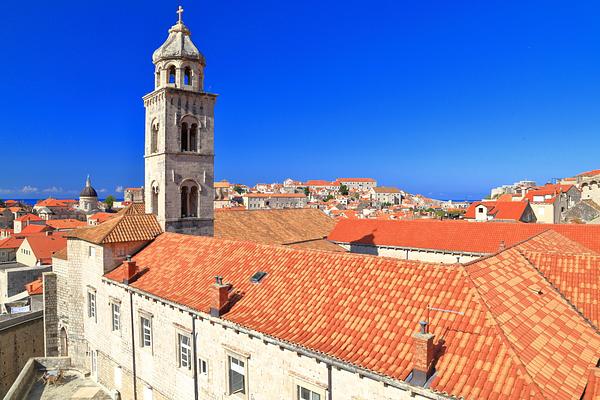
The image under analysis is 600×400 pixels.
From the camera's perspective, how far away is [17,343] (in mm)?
27094

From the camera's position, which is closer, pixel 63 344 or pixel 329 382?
pixel 329 382

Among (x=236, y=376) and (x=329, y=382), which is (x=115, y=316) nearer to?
(x=236, y=376)

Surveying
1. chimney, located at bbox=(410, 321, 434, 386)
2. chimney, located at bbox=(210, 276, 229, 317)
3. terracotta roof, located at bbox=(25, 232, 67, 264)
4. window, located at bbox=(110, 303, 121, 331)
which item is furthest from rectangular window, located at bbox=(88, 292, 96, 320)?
terracotta roof, located at bbox=(25, 232, 67, 264)

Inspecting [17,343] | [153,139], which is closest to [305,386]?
[153,139]

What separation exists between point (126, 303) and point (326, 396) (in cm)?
1190

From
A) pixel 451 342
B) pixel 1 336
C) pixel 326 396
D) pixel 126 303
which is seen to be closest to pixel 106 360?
pixel 126 303

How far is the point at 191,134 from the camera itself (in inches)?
973

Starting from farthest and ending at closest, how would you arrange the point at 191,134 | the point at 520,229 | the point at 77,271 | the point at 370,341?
the point at 520,229
the point at 191,134
the point at 77,271
the point at 370,341

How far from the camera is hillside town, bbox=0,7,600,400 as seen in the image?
921 cm

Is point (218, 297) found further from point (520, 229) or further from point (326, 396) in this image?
point (520, 229)

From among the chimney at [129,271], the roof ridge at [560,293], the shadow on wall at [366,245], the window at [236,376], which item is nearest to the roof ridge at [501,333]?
the roof ridge at [560,293]

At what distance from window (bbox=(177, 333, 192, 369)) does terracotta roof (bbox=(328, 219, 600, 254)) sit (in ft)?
64.5

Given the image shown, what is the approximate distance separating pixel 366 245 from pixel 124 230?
21.2 metres

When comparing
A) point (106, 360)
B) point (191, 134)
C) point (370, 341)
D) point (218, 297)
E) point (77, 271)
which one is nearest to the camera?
point (370, 341)
